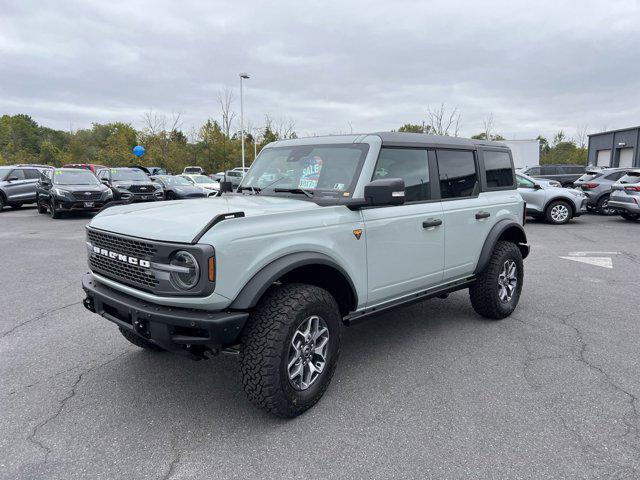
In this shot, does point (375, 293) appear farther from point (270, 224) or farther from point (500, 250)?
point (500, 250)

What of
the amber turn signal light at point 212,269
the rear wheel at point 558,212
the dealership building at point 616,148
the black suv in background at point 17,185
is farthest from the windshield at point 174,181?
the dealership building at point 616,148

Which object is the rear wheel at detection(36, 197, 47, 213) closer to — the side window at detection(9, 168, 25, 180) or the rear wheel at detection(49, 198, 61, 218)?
the rear wheel at detection(49, 198, 61, 218)

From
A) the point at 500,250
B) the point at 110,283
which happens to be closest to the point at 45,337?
the point at 110,283

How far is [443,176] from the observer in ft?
14.3

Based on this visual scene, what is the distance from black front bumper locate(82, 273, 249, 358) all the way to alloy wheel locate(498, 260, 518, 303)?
3308 millimetres

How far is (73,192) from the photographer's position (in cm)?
1432

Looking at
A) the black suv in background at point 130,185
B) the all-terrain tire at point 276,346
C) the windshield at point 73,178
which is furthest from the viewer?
the black suv in background at point 130,185

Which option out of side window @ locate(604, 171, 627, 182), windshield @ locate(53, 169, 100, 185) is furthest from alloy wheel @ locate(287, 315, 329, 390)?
side window @ locate(604, 171, 627, 182)

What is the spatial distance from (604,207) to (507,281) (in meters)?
13.8

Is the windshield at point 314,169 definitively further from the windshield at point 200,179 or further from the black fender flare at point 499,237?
the windshield at point 200,179

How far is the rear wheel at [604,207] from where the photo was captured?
16031mm

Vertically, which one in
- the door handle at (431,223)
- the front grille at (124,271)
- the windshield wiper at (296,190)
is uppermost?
the windshield wiper at (296,190)

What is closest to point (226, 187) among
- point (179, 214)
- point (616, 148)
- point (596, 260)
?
point (179, 214)

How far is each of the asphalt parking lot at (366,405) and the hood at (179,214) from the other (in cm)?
125
